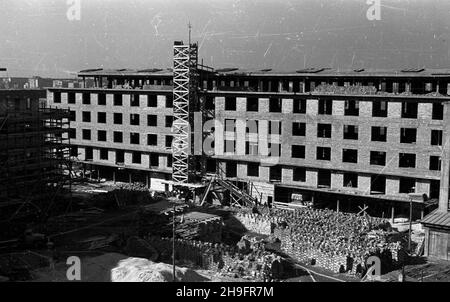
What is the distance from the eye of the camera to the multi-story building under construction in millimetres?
58719

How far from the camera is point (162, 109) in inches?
2859

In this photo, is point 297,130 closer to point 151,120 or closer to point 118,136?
point 151,120

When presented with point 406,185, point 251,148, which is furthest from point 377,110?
point 251,148

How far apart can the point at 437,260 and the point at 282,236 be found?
1325 cm

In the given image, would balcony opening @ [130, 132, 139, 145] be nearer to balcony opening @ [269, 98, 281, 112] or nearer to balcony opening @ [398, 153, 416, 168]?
balcony opening @ [269, 98, 281, 112]

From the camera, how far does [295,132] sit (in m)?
66.1

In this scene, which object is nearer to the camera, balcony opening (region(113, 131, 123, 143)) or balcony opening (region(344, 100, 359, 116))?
balcony opening (region(344, 100, 359, 116))

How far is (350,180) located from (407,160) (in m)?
6.30

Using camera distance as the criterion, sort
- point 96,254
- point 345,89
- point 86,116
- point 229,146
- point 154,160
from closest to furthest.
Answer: point 96,254 < point 345,89 < point 229,146 < point 154,160 < point 86,116

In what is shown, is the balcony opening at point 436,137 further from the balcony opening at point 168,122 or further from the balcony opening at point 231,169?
the balcony opening at point 168,122

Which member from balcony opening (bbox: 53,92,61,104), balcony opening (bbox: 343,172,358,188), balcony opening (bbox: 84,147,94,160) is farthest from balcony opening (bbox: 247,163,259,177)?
balcony opening (bbox: 53,92,61,104)

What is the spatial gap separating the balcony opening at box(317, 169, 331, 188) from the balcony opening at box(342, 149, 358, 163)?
2.45 meters

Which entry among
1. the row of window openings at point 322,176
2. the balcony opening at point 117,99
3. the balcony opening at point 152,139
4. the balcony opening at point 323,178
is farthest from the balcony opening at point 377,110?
the balcony opening at point 117,99
